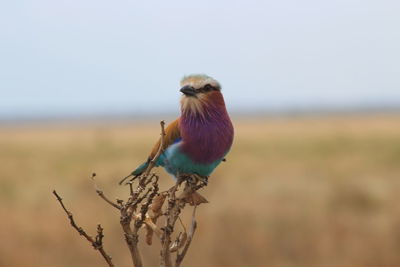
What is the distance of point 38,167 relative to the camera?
91.6ft

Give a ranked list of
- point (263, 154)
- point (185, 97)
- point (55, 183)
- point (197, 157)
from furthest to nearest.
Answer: point (263, 154), point (55, 183), point (197, 157), point (185, 97)

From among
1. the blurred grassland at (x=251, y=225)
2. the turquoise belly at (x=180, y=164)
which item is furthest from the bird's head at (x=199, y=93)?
the blurred grassland at (x=251, y=225)

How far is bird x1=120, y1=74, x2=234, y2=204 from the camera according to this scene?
188 centimetres

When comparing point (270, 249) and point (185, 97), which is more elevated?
point (185, 97)

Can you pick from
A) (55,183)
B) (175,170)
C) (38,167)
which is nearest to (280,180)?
(55,183)

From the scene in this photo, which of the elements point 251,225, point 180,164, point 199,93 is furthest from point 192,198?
point 251,225

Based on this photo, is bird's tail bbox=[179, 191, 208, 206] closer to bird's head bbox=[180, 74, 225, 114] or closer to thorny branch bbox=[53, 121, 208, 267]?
thorny branch bbox=[53, 121, 208, 267]

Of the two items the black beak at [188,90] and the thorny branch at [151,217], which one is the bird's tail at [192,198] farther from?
the black beak at [188,90]

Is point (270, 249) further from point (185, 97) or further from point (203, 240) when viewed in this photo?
point (185, 97)

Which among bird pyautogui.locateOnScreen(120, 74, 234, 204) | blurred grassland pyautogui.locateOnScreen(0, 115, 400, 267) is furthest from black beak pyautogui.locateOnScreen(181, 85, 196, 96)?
blurred grassland pyautogui.locateOnScreen(0, 115, 400, 267)

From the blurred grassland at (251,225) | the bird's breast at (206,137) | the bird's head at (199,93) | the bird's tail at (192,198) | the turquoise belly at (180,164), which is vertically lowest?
the blurred grassland at (251,225)

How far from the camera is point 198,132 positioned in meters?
1.99

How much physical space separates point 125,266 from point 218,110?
8.12 metres

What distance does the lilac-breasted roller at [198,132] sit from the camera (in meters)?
1.88
